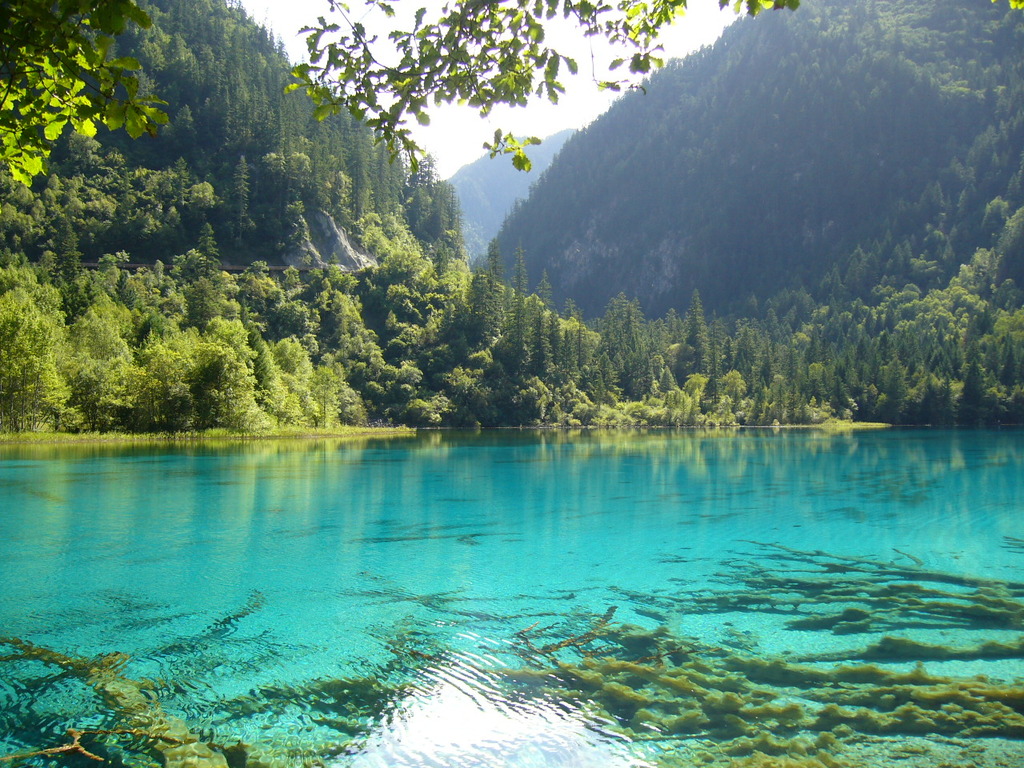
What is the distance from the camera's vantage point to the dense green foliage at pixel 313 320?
299 ft

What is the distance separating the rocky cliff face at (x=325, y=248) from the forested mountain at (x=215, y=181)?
289 mm

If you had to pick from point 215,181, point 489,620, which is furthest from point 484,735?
point 215,181

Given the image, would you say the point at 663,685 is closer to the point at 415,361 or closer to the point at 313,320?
the point at 313,320

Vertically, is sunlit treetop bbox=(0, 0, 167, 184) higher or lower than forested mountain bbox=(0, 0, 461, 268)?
lower

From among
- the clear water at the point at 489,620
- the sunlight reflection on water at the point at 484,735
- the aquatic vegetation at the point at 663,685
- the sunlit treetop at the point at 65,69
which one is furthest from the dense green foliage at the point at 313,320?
the sunlit treetop at the point at 65,69

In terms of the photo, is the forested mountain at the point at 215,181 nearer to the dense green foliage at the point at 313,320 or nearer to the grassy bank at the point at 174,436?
the dense green foliage at the point at 313,320

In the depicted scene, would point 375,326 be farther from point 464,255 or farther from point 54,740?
point 54,740

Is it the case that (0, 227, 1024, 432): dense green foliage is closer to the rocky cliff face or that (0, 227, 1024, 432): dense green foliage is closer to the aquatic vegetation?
the rocky cliff face

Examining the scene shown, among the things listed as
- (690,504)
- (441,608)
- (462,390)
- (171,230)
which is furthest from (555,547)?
(171,230)

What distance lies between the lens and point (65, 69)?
497cm

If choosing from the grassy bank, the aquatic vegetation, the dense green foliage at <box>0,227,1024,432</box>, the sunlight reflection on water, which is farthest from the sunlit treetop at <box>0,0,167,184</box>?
the dense green foliage at <box>0,227,1024,432</box>

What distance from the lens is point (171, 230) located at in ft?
432

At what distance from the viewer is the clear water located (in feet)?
28.8

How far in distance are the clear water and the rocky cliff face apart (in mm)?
114898
